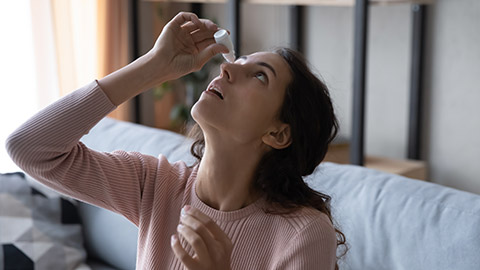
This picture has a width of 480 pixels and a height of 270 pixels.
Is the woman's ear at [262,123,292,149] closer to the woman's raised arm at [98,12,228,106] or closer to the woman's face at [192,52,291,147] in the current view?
the woman's face at [192,52,291,147]

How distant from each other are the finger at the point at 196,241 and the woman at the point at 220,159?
0.56 feet

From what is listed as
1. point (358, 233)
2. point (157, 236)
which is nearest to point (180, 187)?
point (157, 236)

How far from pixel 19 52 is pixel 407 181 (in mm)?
1791

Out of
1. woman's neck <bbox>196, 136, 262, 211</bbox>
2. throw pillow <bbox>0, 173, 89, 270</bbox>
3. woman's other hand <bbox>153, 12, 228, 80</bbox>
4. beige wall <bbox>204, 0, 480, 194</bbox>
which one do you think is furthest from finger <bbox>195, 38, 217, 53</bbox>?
beige wall <bbox>204, 0, 480, 194</bbox>

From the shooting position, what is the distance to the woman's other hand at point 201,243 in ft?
2.94

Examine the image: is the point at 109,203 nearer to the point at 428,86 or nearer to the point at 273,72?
the point at 273,72

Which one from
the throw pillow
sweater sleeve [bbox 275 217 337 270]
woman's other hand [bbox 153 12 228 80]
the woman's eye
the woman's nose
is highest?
woman's other hand [bbox 153 12 228 80]

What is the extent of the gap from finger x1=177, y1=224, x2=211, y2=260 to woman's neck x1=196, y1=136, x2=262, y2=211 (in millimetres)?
259

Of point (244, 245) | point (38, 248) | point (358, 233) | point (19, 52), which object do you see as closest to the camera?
point (244, 245)

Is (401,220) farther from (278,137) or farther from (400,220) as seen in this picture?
(278,137)

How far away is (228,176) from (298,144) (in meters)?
0.15

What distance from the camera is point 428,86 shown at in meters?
2.70

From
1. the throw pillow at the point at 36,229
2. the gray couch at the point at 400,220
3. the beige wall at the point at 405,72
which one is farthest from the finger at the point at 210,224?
the beige wall at the point at 405,72

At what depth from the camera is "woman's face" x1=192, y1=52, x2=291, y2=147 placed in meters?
1.08
